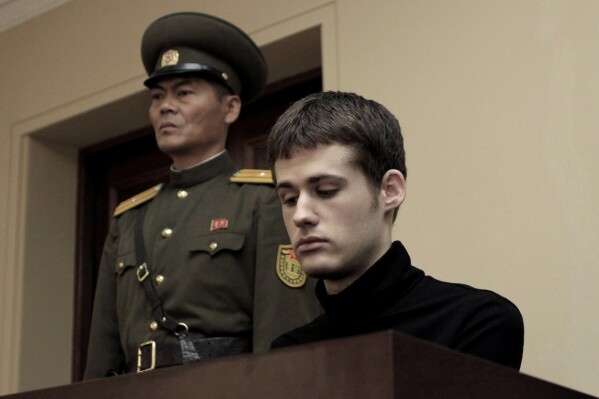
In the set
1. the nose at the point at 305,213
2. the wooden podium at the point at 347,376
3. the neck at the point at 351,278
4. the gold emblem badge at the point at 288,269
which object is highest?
the gold emblem badge at the point at 288,269

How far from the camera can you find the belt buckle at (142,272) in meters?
2.45

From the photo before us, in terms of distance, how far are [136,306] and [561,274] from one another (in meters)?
0.96

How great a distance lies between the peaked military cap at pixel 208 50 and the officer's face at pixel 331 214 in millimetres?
1049

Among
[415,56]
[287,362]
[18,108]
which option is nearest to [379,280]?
[287,362]

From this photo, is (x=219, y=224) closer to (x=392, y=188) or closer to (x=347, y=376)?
(x=392, y=188)

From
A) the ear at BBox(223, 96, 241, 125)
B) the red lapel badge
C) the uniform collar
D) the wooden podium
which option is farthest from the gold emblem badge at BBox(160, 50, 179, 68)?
the wooden podium

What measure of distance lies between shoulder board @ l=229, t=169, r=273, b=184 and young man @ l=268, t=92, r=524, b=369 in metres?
0.80

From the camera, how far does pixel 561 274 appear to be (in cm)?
255

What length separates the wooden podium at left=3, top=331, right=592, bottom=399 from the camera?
3.43 feet

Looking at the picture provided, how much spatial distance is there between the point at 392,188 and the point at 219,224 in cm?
82

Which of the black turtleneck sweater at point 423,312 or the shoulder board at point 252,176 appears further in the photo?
the shoulder board at point 252,176

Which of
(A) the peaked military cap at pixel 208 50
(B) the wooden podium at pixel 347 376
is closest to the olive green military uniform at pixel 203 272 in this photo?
(A) the peaked military cap at pixel 208 50

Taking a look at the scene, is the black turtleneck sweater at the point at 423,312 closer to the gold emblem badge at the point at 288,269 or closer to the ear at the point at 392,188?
the ear at the point at 392,188

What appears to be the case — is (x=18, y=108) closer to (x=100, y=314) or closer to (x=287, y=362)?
(x=100, y=314)
